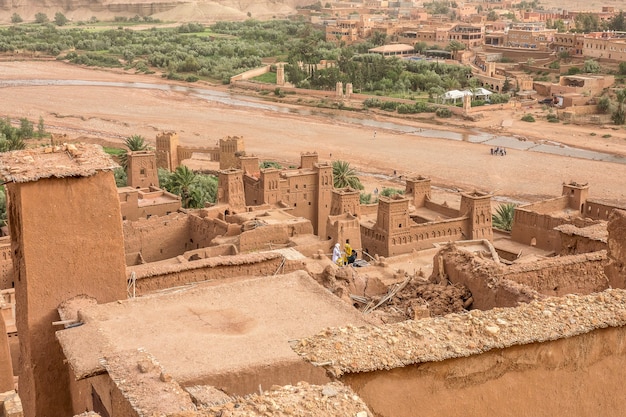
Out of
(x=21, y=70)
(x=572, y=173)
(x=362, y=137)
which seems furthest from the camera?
(x=21, y=70)

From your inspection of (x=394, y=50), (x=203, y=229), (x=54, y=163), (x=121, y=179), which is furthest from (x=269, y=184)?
(x=394, y=50)

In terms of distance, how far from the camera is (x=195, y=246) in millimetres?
24375

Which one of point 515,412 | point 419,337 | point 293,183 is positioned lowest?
point 293,183

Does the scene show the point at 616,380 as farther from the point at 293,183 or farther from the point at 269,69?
the point at 269,69

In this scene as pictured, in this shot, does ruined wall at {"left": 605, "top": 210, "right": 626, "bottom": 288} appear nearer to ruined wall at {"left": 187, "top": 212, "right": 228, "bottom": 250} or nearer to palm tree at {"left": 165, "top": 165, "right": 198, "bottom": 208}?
ruined wall at {"left": 187, "top": 212, "right": 228, "bottom": 250}

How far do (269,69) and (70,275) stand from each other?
76768mm

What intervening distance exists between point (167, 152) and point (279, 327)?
100ft

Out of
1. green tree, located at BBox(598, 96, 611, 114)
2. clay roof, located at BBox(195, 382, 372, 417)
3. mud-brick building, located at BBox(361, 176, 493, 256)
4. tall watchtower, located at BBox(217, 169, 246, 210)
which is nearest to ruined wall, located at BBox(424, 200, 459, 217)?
mud-brick building, located at BBox(361, 176, 493, 256)

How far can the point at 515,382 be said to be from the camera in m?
7.73

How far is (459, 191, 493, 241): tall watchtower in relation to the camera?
1061 inches

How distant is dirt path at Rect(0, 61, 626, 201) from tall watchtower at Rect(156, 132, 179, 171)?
9.80m

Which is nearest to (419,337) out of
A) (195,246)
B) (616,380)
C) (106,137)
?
(616,380)

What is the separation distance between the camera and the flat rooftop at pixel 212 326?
8469 mm

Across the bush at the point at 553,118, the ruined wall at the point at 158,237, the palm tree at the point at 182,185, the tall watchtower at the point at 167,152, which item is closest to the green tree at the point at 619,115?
the bush at the point at 553,118
